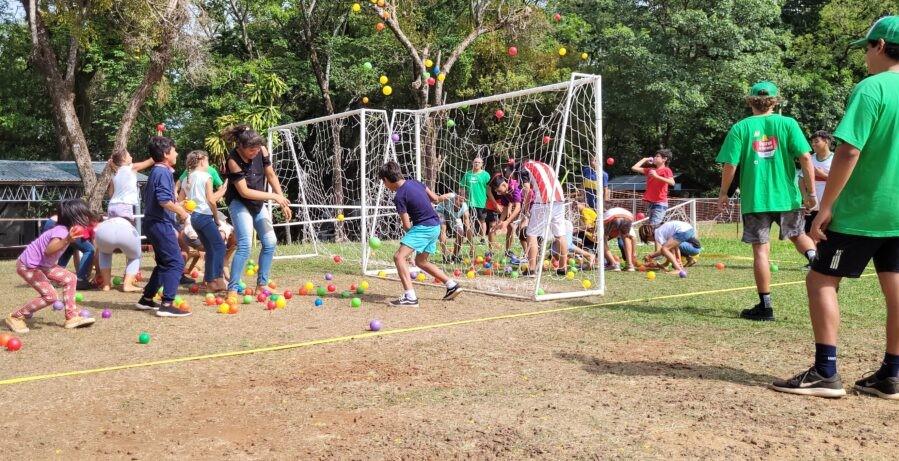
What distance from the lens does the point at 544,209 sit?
8852mm

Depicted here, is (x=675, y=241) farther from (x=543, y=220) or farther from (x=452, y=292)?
(x=452, y=292)

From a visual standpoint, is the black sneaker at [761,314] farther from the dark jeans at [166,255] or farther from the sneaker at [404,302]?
the dark jeans at [166,255]

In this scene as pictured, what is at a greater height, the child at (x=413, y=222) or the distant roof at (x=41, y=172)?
the distant roof at (x=41, y=172)

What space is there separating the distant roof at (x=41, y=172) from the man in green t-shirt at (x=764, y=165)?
1595 centimetres

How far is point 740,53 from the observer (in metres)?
31.8

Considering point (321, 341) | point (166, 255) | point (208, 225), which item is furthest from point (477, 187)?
point (321, 341)

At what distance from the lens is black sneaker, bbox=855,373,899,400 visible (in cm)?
404

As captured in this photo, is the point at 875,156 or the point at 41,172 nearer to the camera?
the point at 875,156

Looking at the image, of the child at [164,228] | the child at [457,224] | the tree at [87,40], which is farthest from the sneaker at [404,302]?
the tree at [87,40]

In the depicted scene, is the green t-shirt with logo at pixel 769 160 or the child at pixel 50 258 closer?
the child at pixel 50 258

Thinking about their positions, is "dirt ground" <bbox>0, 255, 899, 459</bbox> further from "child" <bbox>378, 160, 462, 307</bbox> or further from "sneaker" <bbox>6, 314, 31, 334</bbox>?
"child" <bbox>378, 160, 462, 307</bbox>

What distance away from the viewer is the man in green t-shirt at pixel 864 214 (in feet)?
12.8

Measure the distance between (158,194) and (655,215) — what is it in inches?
269

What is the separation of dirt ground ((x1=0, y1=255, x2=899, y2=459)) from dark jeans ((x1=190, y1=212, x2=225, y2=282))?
1.57 meters
